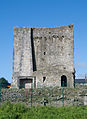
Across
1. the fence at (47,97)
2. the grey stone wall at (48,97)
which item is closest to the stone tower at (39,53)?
the grey stone wall at (48,97)

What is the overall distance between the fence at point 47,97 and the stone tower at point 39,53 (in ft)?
19.8

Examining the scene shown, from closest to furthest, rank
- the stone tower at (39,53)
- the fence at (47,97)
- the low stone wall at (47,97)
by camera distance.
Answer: the fence at (47,97), the low stone wall at (47,97), the stone tower at (39,53)

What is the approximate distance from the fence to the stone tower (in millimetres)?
6027

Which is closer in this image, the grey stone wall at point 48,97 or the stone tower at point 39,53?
the grey stone wall at point 48,97

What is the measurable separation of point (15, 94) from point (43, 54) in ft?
35.5

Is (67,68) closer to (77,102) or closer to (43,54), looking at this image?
(43,54)

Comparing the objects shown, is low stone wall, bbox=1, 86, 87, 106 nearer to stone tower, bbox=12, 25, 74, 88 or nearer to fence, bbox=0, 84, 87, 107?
fence, bbox=0, 84, 87, 107

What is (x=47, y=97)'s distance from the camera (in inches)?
848

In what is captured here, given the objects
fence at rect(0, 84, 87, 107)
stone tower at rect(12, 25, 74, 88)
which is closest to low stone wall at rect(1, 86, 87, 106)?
fence at rect(0, 84, 87, 107)

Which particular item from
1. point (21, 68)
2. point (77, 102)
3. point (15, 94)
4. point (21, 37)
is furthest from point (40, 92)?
point (21, 37)

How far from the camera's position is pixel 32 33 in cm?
3209

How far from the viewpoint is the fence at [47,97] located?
63.0ft

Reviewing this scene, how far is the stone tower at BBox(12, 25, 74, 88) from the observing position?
30594mm

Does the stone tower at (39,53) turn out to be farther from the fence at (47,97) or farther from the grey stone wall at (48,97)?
the fence at (47,97)
